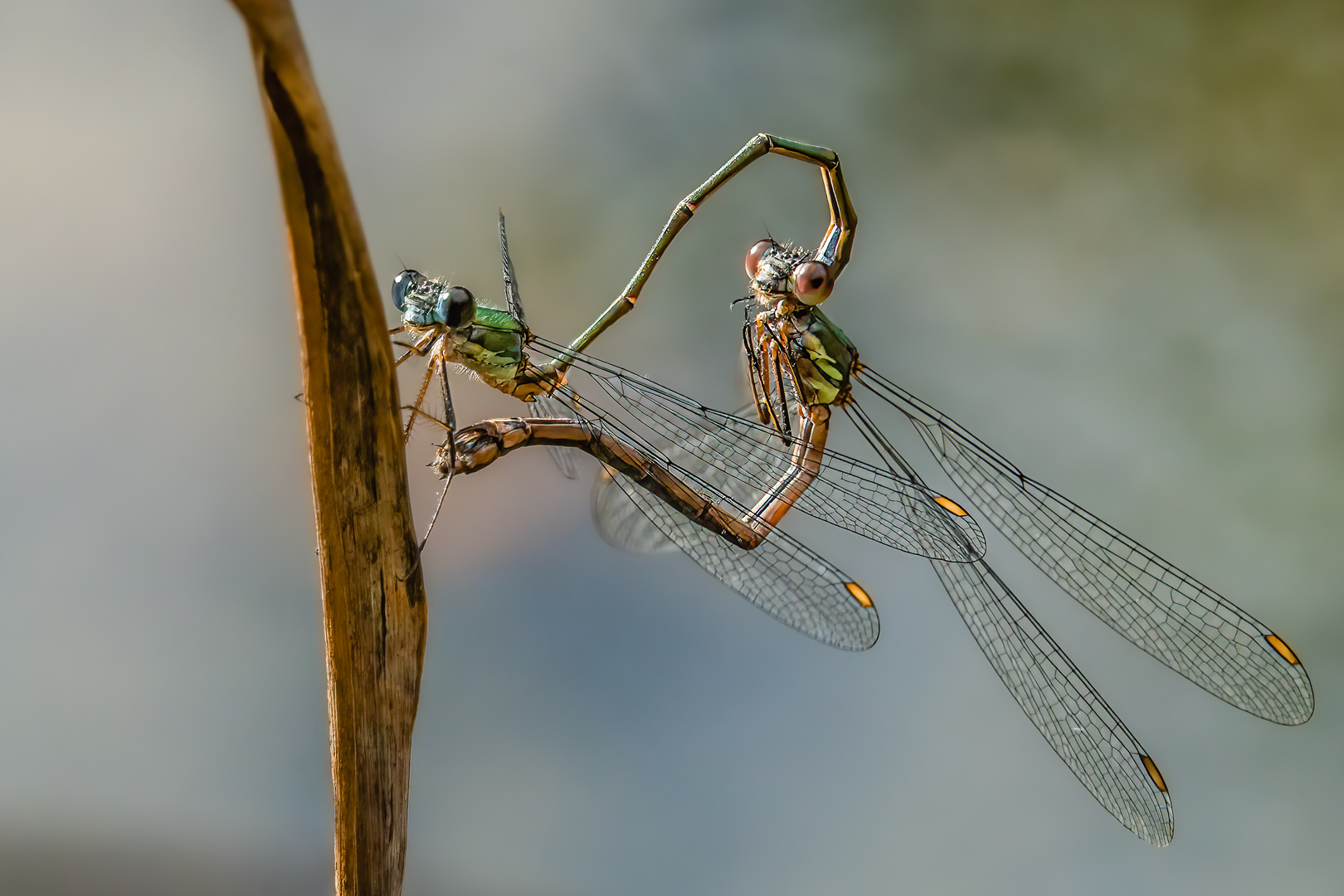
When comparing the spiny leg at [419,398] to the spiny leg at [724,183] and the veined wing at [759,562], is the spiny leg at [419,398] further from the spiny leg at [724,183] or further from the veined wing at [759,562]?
the veined wing at [759,562]

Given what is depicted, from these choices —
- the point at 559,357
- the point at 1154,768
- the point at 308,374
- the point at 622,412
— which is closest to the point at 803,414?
the point at 622,412

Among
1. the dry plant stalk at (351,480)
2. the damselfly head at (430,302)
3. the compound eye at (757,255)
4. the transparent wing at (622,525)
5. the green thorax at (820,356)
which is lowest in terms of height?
the dry plant stalk at (351,480)

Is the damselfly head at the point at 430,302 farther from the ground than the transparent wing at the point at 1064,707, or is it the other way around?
the damselfly head at the point at 430,302

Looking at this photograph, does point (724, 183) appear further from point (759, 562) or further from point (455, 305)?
point (759, 562)

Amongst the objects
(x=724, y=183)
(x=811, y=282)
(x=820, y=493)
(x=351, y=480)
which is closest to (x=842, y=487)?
(x=820, y=493)

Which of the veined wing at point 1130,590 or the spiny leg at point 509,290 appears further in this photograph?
the veined wing at point 1130,590

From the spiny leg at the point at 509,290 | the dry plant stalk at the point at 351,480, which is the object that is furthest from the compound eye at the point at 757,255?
the dry plant stalk at the point at 351,480
